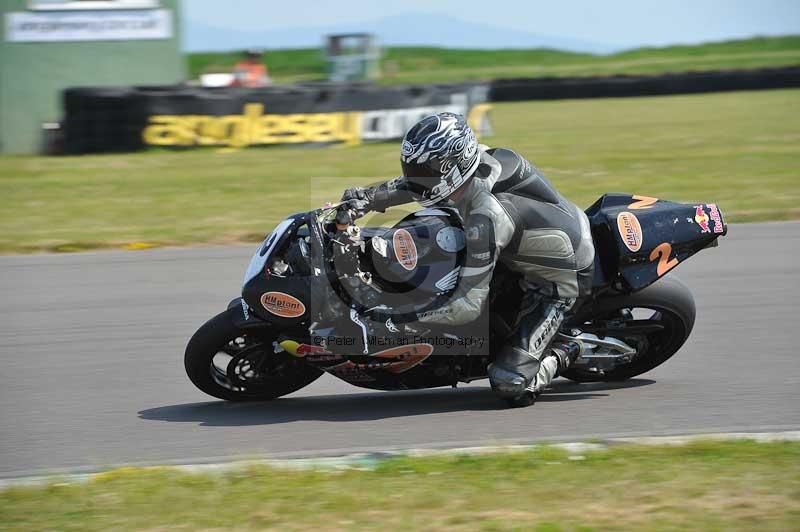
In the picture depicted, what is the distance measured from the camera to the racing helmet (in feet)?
14.9

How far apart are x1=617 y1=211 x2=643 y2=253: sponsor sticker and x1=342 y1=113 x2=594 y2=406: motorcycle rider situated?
0.56ft

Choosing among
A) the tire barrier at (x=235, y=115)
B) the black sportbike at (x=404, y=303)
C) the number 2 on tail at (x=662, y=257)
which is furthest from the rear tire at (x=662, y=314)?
the tire barrier at (x=235, y=115)

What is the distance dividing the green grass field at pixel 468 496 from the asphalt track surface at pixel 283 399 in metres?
0.39

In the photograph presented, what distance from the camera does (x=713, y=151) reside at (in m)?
15.4

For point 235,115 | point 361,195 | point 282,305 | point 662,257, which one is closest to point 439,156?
point 361,195

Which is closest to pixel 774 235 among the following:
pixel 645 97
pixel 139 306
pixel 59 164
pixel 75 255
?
pixel 139 306

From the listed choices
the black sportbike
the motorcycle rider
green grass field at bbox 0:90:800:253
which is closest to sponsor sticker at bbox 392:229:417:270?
the black sportbike

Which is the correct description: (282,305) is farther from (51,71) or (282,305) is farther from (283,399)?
(51,71)

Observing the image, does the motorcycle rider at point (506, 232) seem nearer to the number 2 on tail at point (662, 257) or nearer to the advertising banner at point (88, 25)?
the number 2 on tail at point (662, 257)

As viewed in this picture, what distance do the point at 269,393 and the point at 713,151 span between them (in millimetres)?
11870

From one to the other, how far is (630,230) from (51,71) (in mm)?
14668

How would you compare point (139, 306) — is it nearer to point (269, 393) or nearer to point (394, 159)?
point (269, 393)

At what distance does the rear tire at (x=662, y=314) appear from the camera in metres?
5.04

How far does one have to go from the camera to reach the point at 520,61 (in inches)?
2112
